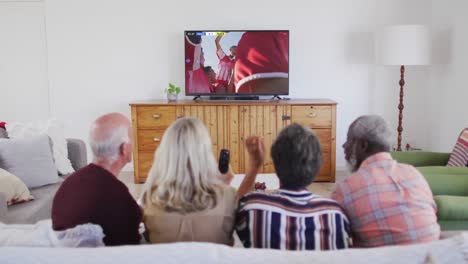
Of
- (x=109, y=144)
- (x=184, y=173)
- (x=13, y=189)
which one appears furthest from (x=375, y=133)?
(x=13, y=189)

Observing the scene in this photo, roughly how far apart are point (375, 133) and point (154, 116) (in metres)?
3.19

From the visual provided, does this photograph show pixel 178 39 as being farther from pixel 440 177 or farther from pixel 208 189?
pixel 208 189

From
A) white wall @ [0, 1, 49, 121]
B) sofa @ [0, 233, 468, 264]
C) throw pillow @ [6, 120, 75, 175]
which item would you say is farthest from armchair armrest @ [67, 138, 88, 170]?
sofa @ [0, 233, 468, 264]

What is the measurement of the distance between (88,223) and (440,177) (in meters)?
1.96

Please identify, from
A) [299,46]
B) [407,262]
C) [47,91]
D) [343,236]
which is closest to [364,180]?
[343,236]

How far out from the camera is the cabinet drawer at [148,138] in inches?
187

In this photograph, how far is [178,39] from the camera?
5145 mm

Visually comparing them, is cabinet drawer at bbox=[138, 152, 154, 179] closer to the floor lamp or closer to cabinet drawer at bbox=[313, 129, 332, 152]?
cabinet drawer at bbox=[313, 129, 332, 152]

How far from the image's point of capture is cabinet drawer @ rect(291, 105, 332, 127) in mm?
4699

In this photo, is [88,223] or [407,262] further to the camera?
[88,223]

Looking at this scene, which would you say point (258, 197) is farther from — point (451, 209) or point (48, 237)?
point (451, 209)

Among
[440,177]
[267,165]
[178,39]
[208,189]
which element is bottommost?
[267,165]

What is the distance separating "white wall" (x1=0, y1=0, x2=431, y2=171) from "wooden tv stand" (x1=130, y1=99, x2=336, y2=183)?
55cm

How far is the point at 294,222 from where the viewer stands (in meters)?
1.49
